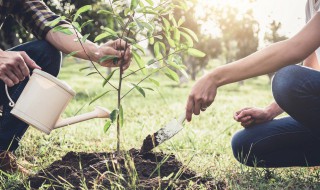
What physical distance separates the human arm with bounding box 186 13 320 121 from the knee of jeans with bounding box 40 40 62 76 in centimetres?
125

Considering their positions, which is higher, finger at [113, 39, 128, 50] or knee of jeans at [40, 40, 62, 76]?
finger at [113, 39, 128, 50]

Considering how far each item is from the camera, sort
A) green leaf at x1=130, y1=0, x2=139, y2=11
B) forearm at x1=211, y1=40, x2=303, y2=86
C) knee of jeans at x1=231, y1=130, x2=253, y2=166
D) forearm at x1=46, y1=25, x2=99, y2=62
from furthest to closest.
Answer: knee of jeans at x1=231, y1=130, x2=253, y2=166 → forearm at x1=46, y1=25, x2=99, y2=62 → forearm at x1=211, y1=40, x2=303, y2=86 → green leaf at x1=130, y1=0, x2=139, y2=11

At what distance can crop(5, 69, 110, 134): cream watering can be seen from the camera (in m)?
2.15

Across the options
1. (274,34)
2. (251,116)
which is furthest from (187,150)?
(274,34)

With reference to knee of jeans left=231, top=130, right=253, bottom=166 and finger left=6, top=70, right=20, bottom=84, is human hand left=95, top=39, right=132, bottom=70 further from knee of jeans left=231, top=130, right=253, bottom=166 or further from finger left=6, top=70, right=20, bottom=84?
knee of jeans left=231, top=130, right=253, bottom=166

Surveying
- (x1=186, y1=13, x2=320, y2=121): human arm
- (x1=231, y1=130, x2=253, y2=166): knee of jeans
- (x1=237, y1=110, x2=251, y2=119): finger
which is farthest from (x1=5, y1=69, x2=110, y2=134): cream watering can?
(x1=231, y1=130, x2=253, y2=166): knee of jeans

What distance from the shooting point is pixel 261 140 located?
2652 mm

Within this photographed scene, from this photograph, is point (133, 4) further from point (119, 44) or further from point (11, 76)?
point (11, 76)

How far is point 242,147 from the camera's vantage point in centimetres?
272

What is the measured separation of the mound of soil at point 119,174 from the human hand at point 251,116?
58 centimetres

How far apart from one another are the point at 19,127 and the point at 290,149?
1819 mm

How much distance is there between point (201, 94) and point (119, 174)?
1.85 ft

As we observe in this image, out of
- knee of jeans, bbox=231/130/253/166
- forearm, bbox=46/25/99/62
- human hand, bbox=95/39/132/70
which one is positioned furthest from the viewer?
knee of jeans, bbox=231/130/253/166

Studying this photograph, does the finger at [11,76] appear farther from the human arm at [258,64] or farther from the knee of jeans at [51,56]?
the human arm at [258,64]
